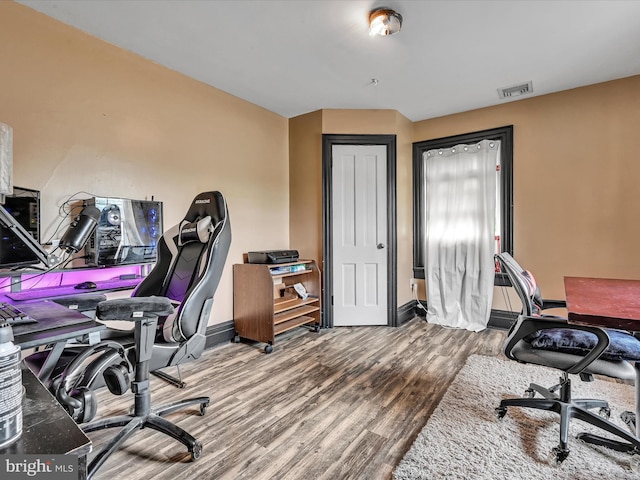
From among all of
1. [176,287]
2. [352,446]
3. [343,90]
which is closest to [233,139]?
[343,90]

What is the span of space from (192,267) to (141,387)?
2.17 feet

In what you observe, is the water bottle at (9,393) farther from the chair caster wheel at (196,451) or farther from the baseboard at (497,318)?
the baseboard at (497,318)

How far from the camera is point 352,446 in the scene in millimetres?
1711

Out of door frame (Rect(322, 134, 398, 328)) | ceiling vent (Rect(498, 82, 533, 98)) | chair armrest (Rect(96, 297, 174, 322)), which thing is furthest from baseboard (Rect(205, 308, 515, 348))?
ceiling vent (Rect(498, 82, 533, 98))

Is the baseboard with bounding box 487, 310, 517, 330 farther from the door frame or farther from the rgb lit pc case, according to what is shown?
the rgb lit pc case

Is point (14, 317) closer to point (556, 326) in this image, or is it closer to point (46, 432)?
point (46, 432)

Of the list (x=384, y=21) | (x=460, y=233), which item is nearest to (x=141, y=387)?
(x=384, y=21)

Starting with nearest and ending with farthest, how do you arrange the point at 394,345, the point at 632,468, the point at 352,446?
the point at 632,468 → the point at 352,446 → the point at 394,345

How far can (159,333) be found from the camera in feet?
5.70

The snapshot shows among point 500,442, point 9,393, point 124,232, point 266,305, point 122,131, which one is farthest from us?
point 266,305

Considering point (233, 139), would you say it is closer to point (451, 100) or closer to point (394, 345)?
point (451, 100)

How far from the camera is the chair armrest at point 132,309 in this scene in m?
1.39

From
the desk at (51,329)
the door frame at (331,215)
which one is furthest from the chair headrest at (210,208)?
the door frame at (331,215)

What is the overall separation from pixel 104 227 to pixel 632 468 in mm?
3299
